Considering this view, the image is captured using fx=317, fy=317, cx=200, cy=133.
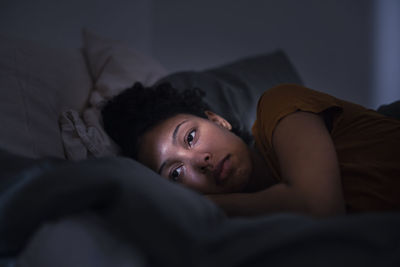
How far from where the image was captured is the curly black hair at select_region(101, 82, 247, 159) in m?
1.00

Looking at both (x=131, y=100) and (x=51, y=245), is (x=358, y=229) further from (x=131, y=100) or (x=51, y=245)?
(x=131, y=100)

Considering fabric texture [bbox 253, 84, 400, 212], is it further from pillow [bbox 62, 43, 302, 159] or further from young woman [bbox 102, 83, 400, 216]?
pillow [bbox 62, 43, 302, 159]

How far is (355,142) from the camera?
2.64 feet

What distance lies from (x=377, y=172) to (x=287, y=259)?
459 millimetres

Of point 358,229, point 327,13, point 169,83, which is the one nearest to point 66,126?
point 169,83

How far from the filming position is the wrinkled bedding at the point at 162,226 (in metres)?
0.36

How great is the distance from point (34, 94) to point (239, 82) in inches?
31.8

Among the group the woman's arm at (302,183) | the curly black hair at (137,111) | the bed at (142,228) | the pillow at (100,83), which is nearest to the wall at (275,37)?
the pillow at (100,83)

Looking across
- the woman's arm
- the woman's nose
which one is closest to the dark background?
the woman's nose

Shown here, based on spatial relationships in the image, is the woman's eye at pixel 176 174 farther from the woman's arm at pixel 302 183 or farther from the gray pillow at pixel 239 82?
the gray pillow at pixel 239 82

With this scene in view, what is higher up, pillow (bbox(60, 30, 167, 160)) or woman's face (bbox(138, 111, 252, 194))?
pillow (bbox(60, 30, 167, 160))

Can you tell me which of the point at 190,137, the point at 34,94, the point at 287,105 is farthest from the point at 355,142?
the point at 34,94

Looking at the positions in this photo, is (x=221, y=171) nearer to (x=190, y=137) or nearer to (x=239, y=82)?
(x=190, y=137)

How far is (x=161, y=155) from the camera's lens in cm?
87
